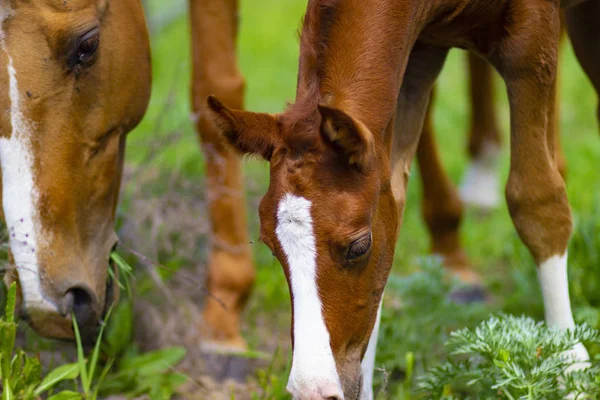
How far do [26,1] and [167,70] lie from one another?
565 centimetres

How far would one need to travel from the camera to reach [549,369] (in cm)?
291

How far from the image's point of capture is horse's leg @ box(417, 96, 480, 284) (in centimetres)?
517

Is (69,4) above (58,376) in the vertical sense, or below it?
above

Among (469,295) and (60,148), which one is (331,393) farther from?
(469,295)

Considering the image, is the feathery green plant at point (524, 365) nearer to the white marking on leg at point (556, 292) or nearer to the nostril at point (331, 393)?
the white marking on leg at point (556, 292)

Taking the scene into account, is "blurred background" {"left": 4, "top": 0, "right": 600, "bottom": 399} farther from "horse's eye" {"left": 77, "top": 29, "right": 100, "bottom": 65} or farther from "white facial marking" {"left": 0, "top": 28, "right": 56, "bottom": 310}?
"horse's eye" {"left": 77, "top": 29, "right": 100, "bottom": 65}

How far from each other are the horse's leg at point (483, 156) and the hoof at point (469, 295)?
4.39ft

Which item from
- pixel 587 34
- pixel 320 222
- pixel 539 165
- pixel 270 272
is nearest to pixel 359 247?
pixel 320 222

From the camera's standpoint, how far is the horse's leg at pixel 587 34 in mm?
3703


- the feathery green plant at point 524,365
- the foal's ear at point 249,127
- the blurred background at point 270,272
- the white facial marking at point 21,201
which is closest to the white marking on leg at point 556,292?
the feathery green plant at point 524,365

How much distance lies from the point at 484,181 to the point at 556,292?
3000mm

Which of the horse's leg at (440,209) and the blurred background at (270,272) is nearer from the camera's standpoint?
the blurred background at (270,272)

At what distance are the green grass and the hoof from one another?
71mm

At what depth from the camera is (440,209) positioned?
519 cm
